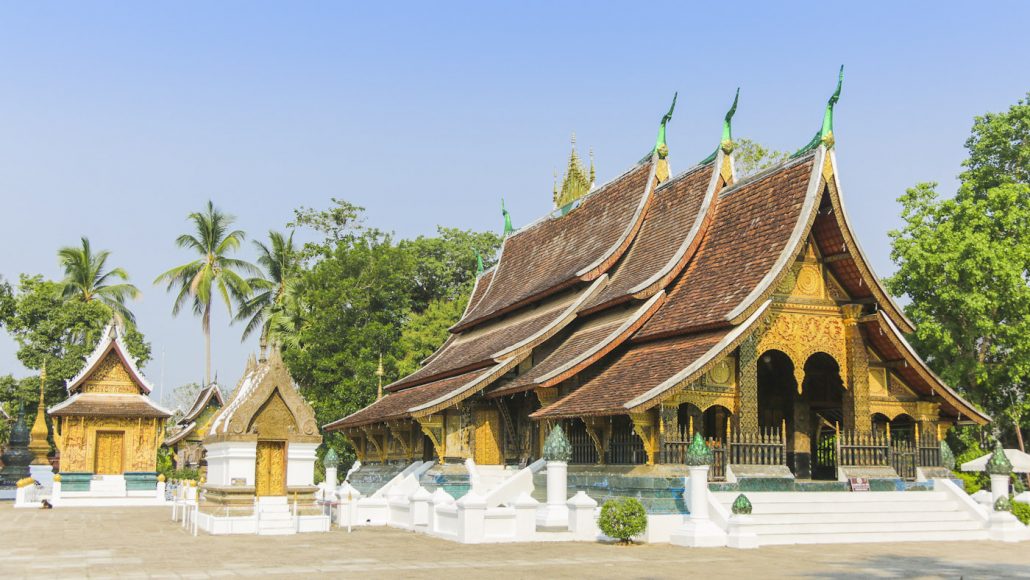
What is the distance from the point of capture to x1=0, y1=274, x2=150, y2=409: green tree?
40312 millimetres

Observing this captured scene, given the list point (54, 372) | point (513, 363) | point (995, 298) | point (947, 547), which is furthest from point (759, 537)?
point (54, 372)

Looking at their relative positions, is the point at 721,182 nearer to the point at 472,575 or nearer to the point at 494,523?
the point at 494,523

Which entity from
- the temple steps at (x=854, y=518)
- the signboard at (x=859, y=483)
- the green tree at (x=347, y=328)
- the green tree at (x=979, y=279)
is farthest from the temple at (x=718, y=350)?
the green tree at (x=347, y=328)

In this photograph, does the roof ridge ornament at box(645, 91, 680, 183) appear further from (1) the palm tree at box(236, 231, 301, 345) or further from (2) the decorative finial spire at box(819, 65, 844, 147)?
(1) the palm tree at box(236, 231, 301, 345)

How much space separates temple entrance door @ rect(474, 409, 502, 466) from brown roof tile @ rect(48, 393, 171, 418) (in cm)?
1914

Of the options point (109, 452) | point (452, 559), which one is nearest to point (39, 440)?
point (109, 452)

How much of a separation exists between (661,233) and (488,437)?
5.35 metres

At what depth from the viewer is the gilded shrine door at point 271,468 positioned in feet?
51.1

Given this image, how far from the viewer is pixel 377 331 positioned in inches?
1384

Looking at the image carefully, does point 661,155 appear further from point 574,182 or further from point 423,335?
point 423,335

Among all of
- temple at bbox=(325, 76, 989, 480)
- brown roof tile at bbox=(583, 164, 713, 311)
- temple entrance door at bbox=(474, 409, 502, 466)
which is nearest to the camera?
temple at bbox=(325, 76, 989, 480)

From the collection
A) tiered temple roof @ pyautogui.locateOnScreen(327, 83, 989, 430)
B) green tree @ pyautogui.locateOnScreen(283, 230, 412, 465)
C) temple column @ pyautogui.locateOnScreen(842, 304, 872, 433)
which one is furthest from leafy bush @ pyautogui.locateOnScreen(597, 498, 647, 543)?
green tree @ pyautogui.locateOnScreen(283, 230, 412, 465)

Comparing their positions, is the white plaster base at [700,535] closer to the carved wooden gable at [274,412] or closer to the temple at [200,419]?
the carved wooden gable at [274,412]

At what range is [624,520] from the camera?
13.0 meters
